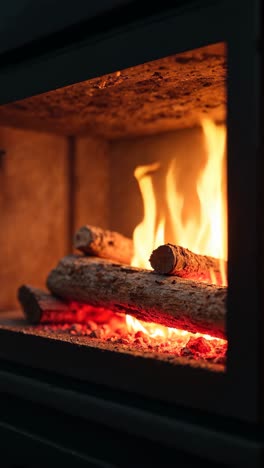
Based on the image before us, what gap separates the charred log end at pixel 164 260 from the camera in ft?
5.03

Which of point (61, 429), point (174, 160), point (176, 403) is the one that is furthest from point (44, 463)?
point (174, 160)

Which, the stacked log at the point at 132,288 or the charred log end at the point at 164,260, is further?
the charred log end at the point at 164,260

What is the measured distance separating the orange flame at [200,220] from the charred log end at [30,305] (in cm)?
31

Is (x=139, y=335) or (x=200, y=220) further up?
(x=200, y=220)

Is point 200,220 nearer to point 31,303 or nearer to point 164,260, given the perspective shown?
point 164,260

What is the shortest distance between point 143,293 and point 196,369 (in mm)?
481

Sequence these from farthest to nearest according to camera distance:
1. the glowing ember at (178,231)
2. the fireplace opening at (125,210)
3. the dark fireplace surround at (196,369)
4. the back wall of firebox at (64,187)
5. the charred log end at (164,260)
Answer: the back wall of firebox at (64,187) → the glowing ember at (178,231) → the charred log end at (164,260) → the fireplace opening at (125,210) → the dark fireplace surround at (196,369)

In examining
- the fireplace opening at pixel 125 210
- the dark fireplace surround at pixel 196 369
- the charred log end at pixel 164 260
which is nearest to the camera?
the dark fireplace surround at pixel 196 369

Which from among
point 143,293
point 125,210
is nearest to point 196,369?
point 143,293

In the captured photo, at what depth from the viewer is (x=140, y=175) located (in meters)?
2.33

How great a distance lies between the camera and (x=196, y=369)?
1055mm

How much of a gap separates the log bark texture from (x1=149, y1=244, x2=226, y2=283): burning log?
0.49m

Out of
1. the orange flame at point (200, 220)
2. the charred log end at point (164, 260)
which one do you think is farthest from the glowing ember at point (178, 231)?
the charred log end at point (164, 260)

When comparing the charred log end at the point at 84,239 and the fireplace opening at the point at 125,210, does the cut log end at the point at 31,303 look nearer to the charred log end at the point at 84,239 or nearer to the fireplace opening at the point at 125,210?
the fireplace opening at the point at 125,210
